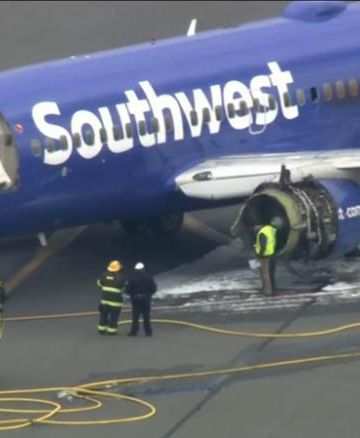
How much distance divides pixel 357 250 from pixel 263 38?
17.1 feet

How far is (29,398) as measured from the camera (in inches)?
1324

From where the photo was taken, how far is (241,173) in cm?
Result: 4028

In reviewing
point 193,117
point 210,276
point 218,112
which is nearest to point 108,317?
point 210,276

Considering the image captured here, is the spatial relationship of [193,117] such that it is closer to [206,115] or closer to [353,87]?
[206,115]

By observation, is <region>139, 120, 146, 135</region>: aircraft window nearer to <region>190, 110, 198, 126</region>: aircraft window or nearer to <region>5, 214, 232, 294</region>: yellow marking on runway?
<region>190, 110, 198, 126</region>: aircraft window

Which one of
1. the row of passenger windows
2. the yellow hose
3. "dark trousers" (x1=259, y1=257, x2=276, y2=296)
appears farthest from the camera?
"dark trousers" (x1=259, y1=257, x2=276, y2=296)

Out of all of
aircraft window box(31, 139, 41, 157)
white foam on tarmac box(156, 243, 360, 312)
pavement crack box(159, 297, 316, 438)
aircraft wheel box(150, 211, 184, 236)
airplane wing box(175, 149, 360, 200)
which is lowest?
pavement crack box(159, 297, 316, 438)

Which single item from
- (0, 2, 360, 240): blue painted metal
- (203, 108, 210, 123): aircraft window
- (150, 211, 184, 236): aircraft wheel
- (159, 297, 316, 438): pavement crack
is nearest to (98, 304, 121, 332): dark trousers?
(159, 297, 316, 438): pavement crack

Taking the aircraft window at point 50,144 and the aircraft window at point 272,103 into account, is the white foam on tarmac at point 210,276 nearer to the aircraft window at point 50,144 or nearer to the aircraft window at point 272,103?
the aircraft window at point 272,103

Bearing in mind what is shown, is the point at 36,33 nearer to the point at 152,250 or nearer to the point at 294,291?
the point at 152,250

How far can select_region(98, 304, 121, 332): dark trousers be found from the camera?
37.0m

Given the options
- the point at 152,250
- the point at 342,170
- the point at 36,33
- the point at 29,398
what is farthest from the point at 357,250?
the point at 36,33

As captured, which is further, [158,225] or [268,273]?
[158,225]

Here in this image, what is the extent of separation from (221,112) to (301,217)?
3198 mm
